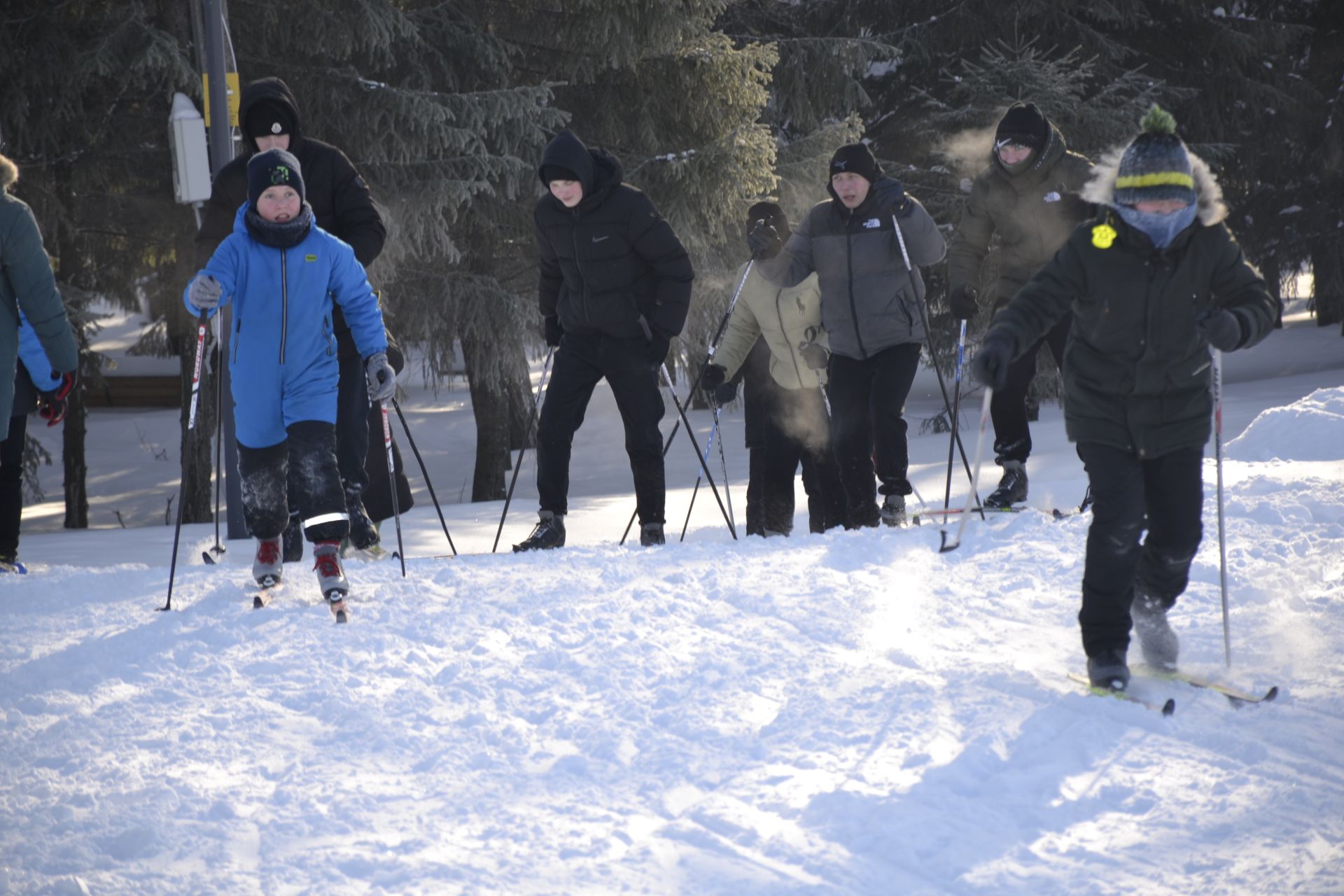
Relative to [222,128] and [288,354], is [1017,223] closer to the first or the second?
[288,354]

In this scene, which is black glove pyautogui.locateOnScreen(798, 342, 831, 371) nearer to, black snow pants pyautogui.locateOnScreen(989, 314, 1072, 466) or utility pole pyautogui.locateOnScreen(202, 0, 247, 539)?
black snow pants pyautogui.locateOnScreen(989, 314, 1072, 466)

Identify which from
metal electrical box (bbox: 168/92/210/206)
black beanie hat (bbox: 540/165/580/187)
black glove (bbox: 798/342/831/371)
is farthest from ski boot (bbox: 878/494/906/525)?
metal electrical box (bbox: 168/92/210/206)

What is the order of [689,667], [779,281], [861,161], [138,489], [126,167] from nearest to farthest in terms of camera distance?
[689,667]
[861,161]
[779,281]
[126,167]
[138,489]

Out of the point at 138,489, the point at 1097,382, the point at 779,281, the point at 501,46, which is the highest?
the point at 501,46

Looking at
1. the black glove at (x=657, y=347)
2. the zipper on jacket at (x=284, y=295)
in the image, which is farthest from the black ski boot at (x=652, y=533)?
the zipper on jacket at (x=284, y=295)

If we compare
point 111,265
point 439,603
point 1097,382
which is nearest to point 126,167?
point 111,265

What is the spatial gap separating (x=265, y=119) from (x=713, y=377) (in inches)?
110

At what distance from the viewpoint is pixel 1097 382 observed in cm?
397

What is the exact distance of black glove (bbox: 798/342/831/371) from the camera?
722cm

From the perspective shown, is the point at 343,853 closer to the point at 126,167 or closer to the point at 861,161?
the point at 861,161

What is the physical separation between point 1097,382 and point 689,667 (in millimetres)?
1610

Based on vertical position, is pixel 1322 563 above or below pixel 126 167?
below

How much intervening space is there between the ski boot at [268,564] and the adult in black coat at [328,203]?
0.70 metres

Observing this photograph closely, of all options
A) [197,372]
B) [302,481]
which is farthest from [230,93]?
[302,481]
